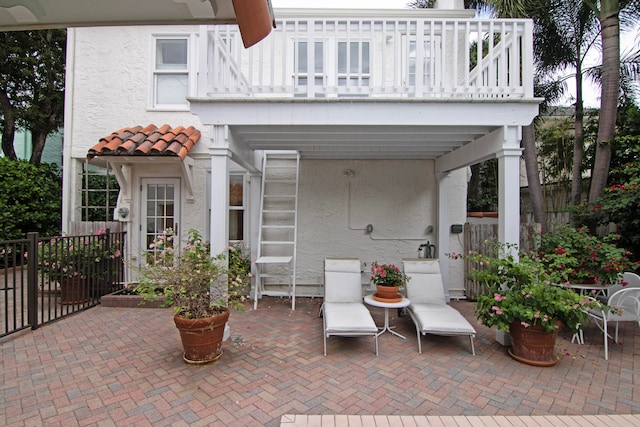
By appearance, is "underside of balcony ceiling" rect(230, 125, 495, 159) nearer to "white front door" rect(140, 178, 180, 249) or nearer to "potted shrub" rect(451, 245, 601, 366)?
"potted shrub" rect(451, 245, 601, 366)

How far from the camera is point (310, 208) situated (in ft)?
21.9

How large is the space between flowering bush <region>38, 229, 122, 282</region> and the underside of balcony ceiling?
11.1 ft

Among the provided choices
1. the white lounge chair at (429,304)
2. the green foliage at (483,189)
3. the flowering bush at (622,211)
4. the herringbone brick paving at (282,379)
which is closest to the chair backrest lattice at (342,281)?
the herringbone brick paving at (282,379)

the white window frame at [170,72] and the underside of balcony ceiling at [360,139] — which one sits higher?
the white window frame at [170,72]

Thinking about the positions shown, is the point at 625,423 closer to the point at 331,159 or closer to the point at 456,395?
the point at 456,395

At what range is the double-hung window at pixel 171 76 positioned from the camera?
22.1 ft

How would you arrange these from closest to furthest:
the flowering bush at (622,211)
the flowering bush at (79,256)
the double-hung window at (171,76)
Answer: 1. the flowering bush at (622,211)
2. the flowering bush at (79,256)
3. the double-hung window at (171,76)

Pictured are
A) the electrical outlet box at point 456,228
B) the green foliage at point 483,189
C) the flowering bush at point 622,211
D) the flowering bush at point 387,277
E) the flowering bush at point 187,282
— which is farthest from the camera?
the green foliage at point 483,189

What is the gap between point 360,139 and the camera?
16.6 feet

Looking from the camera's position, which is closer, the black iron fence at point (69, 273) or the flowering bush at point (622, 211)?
the black iron fence at point (69, 273)

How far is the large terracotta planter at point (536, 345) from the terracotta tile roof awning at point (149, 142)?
579cm

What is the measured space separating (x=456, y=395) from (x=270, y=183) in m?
5.00

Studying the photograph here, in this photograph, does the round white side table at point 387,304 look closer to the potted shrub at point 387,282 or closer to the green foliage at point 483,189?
the potted shrub at point 387,282

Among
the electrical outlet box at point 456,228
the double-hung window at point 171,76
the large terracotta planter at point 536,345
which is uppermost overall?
the double-hung window at point 171,76
